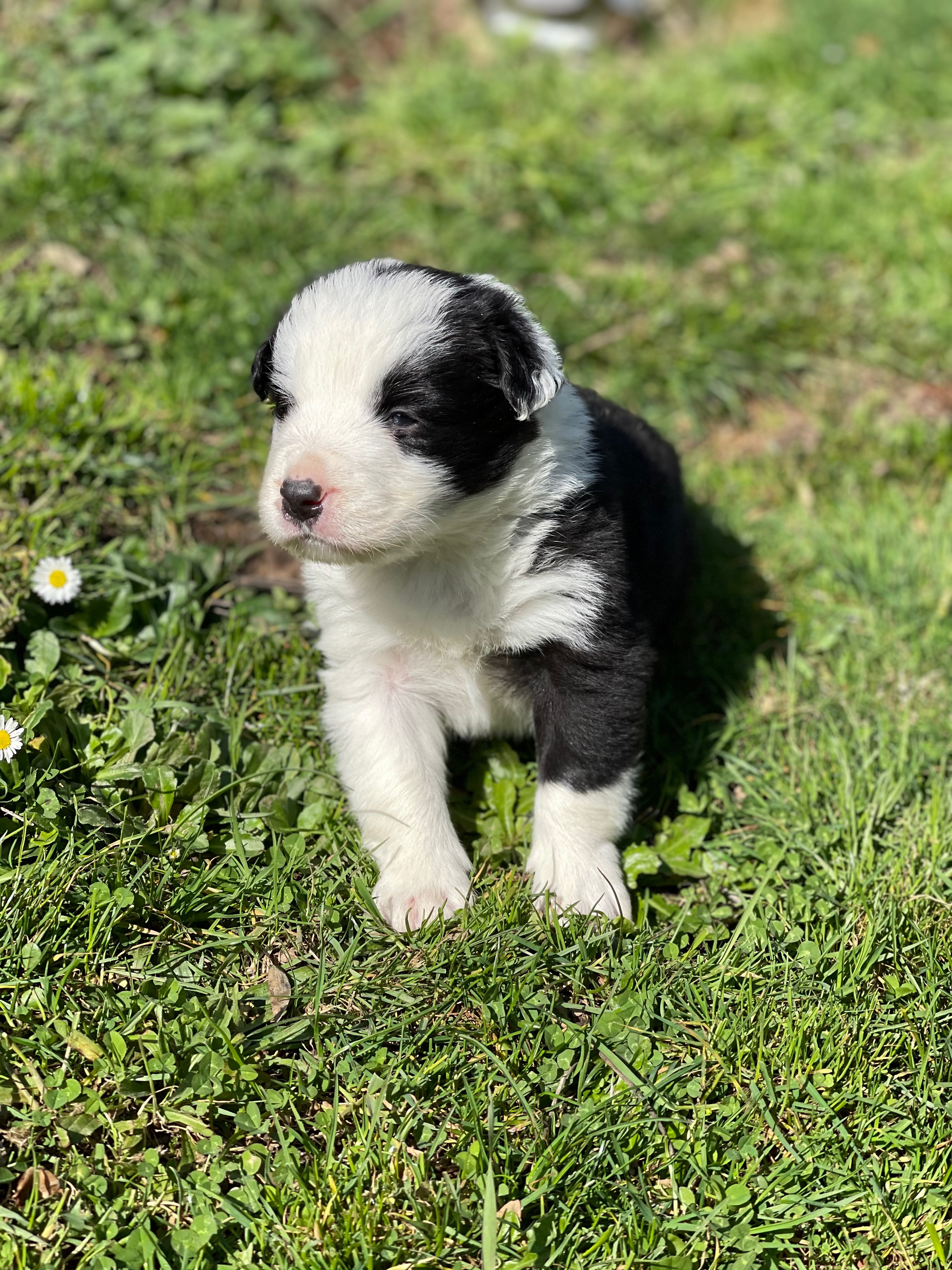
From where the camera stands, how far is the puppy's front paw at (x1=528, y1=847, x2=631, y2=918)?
2934mm

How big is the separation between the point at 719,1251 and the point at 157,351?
3621 mm

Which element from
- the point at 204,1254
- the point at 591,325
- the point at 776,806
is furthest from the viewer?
the point at 591,325

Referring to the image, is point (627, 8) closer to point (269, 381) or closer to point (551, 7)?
point (551, 7)

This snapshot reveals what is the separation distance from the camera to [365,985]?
2689 millimetres

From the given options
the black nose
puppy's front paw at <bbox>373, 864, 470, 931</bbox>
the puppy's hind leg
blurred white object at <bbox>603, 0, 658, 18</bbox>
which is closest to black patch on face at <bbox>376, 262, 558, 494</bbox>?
the black nose

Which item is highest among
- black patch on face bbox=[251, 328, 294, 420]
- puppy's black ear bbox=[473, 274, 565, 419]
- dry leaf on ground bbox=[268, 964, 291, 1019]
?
puppy's black ear bbox=[473, 274, 565, 419]

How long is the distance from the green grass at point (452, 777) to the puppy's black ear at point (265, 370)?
0.82 metres

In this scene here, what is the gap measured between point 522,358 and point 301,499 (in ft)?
2.13

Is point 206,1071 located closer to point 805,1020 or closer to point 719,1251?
point 719,1251

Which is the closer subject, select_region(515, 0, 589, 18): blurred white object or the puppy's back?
the puppy's back

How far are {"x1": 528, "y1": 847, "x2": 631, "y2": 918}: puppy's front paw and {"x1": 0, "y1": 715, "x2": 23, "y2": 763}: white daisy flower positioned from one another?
1.31m

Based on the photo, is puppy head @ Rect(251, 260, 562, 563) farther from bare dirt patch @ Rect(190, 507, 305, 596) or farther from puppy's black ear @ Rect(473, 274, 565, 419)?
bare dirt patch @ Rect(190, 507, 305, 596)

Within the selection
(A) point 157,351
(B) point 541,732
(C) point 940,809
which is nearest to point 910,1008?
(C) point 940,809

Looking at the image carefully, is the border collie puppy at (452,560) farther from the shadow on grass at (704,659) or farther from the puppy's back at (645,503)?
the shadow on grass at (704,659)
